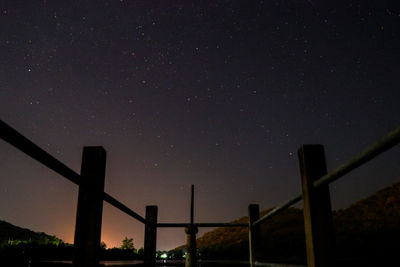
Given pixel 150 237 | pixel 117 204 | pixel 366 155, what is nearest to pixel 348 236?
pixel 150 237

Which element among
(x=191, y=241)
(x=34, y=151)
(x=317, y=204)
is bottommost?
(x=191, y=241)

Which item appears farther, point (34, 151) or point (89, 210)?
point (89, 210)

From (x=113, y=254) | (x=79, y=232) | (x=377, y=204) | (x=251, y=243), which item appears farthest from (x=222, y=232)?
(x=79, y=232)

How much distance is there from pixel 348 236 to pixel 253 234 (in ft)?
15.8

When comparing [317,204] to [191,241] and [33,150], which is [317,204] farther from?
[191,241]

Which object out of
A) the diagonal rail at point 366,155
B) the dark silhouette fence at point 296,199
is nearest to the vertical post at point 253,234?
the dark silhouette fence at point 296,199

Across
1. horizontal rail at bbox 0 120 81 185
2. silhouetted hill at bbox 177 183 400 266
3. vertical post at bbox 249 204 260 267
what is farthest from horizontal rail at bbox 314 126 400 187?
silhouetted hill at bbox 177 183 400 266

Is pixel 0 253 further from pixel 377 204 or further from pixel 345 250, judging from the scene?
pixel 377 204

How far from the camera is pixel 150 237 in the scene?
3.80 metres

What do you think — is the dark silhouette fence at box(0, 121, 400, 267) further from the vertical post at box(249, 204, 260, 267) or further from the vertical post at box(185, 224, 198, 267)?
the vertical post at box(185, 224, 198, 267)

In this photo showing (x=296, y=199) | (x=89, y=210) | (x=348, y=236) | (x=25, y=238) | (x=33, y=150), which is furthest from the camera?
(x=348, y=236)

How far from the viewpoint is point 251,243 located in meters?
A: 3.38

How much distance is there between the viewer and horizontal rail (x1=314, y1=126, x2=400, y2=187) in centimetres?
77

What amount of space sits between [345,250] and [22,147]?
6782mm
